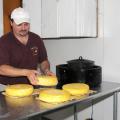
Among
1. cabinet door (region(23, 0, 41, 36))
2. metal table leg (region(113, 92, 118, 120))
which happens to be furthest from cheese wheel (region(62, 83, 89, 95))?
cabinet door (region(23, 0, 41, 36))

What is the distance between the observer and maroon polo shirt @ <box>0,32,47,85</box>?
→ 78.5 inches

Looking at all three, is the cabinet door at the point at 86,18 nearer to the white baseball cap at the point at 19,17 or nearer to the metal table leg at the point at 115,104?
the white baseball cap at the point at 19,17

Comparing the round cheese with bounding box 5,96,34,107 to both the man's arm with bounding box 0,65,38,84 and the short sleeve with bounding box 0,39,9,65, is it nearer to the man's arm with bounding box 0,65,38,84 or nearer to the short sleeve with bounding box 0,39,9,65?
the man's arm with bounding box 0,65,38,84

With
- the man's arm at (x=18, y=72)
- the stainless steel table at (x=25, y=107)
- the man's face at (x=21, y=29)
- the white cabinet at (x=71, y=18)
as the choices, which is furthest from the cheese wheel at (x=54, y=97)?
the white cabinet at (x=71, y=18)

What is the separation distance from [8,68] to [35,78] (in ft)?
0.96

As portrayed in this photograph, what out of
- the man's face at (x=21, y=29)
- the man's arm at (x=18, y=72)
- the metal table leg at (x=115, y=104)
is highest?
the man's face at (x=21, y=29)

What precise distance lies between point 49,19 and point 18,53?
472 mm

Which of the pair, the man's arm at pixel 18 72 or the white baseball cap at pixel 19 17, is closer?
the man's arm at pixel 18 72

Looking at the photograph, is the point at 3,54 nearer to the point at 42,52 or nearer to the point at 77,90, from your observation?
the point at 42,52

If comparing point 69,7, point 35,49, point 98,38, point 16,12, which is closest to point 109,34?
point 98,38

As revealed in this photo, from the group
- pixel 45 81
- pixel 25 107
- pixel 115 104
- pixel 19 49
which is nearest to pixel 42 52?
pixel 19 49

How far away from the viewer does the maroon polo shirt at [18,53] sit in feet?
6.54

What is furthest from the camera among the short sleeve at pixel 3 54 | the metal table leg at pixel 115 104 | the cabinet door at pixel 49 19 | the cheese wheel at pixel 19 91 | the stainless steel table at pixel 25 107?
the cabinet door at pixel 49 19

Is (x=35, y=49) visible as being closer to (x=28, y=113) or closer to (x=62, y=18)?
(x=62, y=18)
